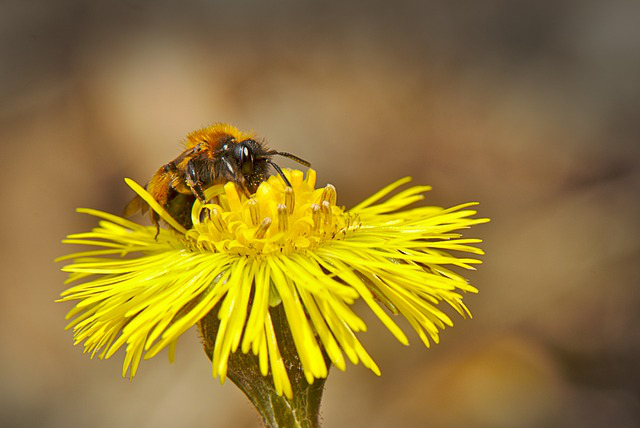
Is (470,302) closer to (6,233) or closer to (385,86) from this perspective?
(385,86)

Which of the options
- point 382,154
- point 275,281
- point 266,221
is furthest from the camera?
point 382,154

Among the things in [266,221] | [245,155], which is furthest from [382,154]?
[266,221]

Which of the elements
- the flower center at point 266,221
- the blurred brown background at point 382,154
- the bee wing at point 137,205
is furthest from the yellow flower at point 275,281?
the blurred brown background at point 382,154

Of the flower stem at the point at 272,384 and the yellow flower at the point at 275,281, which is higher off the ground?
the yellow flower at the point at 275,281

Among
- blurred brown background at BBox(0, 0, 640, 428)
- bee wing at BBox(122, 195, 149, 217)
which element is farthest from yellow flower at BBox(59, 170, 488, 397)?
blurred brown background at BBox(0, 0, 640, 428)

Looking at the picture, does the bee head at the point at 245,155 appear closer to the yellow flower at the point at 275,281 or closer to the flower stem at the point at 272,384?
the yellow flower at the point at 275,281

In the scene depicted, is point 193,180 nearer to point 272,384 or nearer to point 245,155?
point 245,155
